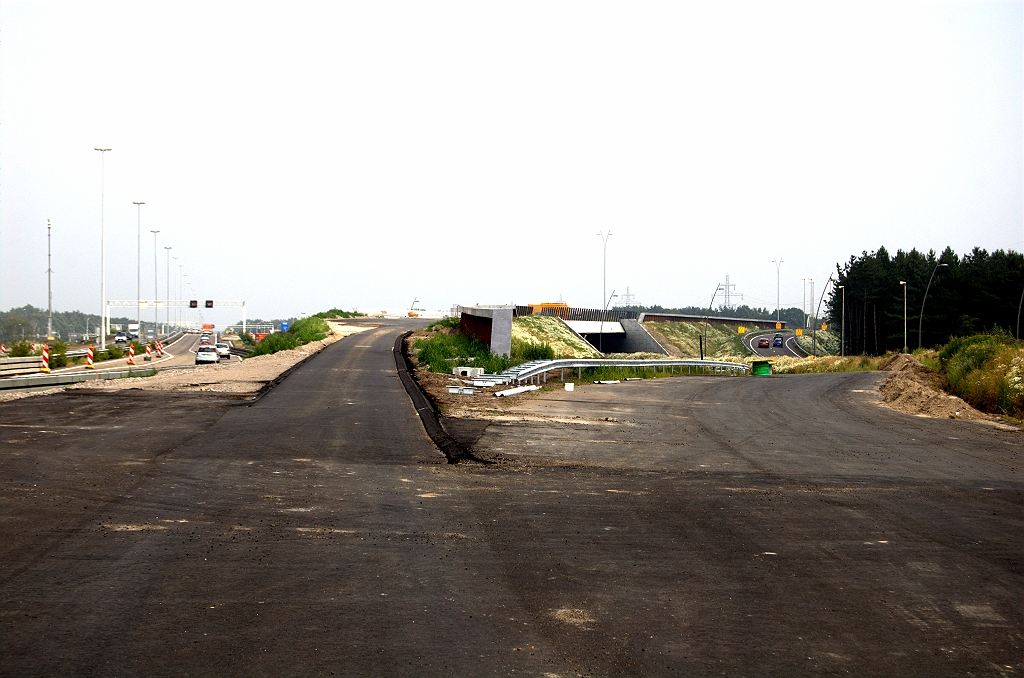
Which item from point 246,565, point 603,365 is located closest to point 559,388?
point 603,365

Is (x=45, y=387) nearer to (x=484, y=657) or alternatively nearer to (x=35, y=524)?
(x=35, y=524)

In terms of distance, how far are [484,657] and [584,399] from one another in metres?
20.7

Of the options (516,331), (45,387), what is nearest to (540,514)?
(45,387)

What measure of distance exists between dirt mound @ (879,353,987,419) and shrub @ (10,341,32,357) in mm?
45303

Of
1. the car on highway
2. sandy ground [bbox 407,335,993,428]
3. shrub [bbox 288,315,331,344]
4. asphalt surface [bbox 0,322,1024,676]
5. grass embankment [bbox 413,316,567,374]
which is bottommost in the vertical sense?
asphalt surface [bbox 0,322,1024,676]

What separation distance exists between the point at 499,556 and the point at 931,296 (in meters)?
96.6

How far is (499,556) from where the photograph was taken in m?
7.58

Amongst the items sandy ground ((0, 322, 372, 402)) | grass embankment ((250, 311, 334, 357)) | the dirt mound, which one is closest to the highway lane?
sandy ground ((0, 322, 372, 402))

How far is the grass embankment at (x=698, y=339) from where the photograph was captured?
90.0 meters

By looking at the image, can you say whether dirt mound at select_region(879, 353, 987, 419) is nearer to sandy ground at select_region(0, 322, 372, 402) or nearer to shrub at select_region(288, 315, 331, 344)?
sandy ground at select_region(0, 322, 372, 402)

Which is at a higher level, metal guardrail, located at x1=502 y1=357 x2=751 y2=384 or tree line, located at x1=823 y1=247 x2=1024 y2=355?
tree line, located at x1=823 y1=247 x2=1024 y2=355

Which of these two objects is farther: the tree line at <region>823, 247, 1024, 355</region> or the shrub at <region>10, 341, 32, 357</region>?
the tree line at <region>823, 247, 1024, 355</region>

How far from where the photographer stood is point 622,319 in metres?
95.6

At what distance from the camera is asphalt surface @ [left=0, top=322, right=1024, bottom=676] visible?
5367mm
